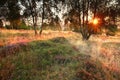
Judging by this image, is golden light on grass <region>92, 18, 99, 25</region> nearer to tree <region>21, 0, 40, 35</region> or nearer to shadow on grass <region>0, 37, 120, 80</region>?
tree <region>21, 0, 40, 35</region>

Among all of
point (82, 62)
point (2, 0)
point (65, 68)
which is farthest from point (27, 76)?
point (2, 0)

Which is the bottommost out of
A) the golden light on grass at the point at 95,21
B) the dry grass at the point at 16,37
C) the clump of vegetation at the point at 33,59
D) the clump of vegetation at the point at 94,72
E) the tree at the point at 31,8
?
the clump of vegetation at the point at 94,72

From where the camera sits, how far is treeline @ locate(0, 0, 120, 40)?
1038 inches

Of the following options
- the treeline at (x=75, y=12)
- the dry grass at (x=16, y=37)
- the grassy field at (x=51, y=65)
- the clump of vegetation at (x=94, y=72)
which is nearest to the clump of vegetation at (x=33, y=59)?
the grassy field at (x=51, y=65)

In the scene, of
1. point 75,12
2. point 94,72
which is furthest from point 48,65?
point 75,12

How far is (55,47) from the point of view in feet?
49.7

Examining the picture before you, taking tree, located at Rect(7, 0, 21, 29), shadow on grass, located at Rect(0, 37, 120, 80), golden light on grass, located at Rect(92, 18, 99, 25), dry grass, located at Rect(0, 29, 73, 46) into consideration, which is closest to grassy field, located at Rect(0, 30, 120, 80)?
shadow on grass, located at Rect(0, 37, 120, 80)

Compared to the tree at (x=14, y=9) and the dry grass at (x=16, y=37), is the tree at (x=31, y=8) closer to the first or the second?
the tree at (x=14, y=9)

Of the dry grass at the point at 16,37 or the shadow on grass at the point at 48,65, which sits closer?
the shadow on grass at the point at 48,65

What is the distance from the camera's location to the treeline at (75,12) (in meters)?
26.4

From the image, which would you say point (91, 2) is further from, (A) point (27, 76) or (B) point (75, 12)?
(A) point (27, 76)

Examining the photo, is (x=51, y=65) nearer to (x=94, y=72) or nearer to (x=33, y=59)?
(x=33, y=59)

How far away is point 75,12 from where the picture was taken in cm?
2673

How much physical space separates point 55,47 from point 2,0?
16.9 metres
